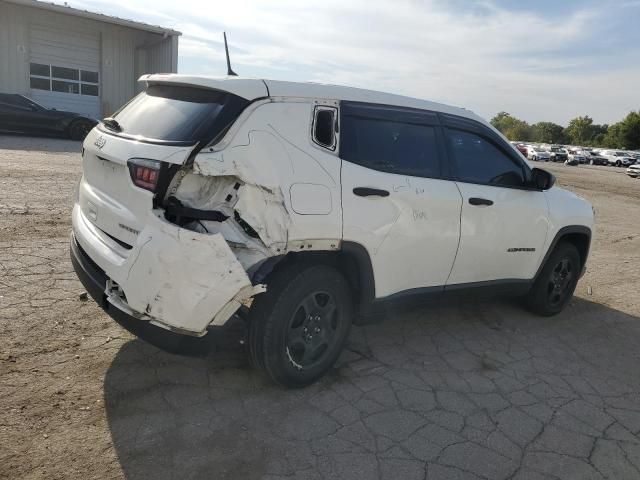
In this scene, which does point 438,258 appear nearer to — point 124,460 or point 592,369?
point 592,369

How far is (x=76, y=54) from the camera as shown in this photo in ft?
77.3

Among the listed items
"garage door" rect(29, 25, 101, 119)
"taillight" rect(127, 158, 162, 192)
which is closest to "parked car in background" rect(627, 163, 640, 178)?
"garage door" rect(29, 25, 101, 119)

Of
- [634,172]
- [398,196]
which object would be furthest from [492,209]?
[634,172]

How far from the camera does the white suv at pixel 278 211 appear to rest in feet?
9.21

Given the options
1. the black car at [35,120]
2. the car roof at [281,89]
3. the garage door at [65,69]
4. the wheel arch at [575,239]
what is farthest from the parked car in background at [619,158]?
the car roof at [281,89]

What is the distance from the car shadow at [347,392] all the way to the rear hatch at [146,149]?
86 centimetres

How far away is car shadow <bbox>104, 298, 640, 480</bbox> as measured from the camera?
271 cm

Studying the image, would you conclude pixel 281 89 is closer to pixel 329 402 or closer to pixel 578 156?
pixel 329 402

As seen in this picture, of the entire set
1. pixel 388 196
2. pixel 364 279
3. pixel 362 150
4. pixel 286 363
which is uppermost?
pixel 362 150

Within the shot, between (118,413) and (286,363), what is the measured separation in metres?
0.98

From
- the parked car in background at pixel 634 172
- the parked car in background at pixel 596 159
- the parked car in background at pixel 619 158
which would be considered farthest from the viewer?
the parked car in background at pixel 596 159

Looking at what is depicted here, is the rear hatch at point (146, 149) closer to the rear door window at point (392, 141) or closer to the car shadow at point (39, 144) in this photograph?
the rear door window at point (392, 141)

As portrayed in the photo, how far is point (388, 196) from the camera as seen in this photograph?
11.4 feet

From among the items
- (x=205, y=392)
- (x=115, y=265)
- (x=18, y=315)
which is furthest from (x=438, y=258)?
(x=18, y=315)
